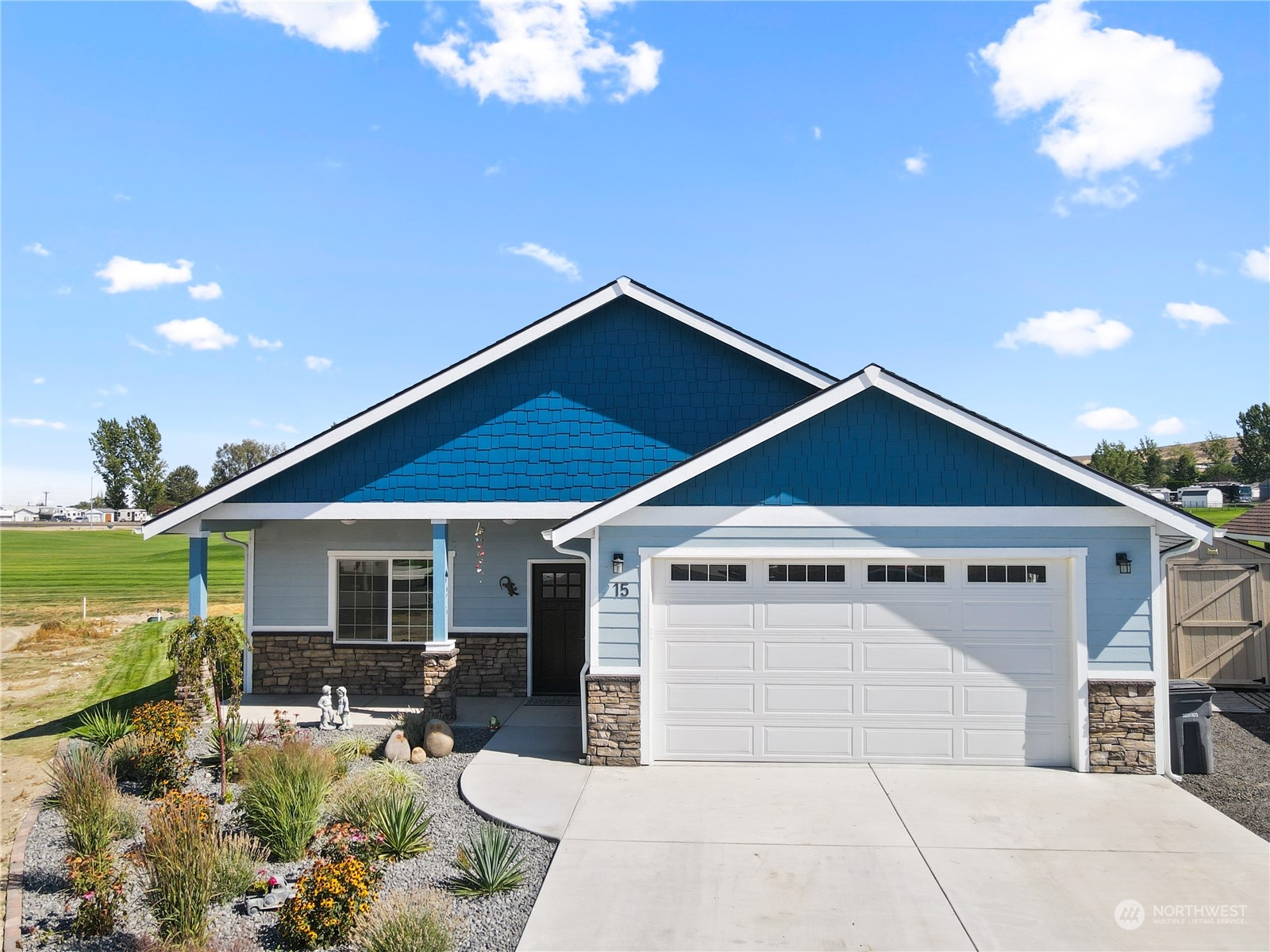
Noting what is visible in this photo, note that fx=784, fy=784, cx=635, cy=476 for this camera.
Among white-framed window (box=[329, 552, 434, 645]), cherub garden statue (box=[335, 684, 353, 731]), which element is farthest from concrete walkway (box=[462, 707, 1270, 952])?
white-framed window (box=[329, 552, 434, 645])

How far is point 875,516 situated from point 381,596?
8.28m

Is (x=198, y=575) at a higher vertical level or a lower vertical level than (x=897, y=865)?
higher

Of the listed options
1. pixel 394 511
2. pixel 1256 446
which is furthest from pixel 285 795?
pixel 1256 446

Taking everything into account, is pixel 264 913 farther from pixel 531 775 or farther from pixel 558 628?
pixel 558 628

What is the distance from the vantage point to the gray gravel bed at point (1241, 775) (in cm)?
787

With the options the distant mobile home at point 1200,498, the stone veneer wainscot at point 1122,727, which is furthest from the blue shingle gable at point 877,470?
the distant mobile home at point 1200,498

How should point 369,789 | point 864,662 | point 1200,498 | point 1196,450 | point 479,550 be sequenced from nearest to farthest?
point 369,789
point 864,662
point 479,550
point 1200,498
point 1196,450

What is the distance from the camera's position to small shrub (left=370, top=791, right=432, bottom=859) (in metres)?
6.83

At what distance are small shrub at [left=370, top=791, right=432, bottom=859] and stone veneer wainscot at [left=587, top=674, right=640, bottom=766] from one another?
2.47m

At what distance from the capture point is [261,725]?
31.8 feet

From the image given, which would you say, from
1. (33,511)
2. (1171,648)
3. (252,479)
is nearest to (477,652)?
(252,479)

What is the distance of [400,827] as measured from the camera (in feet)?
22.5

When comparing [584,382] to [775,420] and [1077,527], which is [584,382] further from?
[1077,527]

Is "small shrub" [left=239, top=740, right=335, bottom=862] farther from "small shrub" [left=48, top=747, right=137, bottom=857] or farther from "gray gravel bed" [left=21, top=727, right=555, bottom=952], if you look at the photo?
"small shrub" [left=48, top=747, right=137, bottom=857]
